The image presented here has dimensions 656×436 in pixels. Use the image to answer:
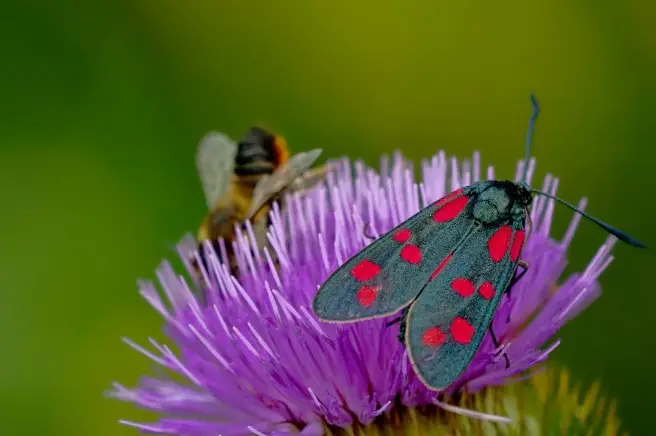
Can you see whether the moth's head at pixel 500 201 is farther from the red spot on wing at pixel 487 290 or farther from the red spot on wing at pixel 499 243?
the red spot on wing at pixel 487 290

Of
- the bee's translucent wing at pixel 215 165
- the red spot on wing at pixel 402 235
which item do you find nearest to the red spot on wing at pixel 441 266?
the red spot on wing at pixel 402 235

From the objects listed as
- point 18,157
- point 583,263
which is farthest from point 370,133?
point 18,157

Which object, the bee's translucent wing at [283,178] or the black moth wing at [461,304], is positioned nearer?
the black moth wing at [461,304]

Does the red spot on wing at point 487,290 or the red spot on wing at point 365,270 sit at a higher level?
the red spot on wing at point 365,270

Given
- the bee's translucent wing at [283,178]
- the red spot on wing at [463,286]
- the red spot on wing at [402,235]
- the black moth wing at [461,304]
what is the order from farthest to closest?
the bee's translucent wing at [283,178]
the red spot on wing at [402,235]
the red spot on wing at [463,286]
the black moth wing at [461,304]

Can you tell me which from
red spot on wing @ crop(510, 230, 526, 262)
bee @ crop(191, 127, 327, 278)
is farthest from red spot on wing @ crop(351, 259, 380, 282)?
bee @ crop(191, 127, 327, 278)

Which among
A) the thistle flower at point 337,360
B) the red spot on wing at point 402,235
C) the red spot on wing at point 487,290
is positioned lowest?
the thistle flower at point 337,360

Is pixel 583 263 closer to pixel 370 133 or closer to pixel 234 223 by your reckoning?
pixel 370 133

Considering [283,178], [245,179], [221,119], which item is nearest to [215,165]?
[245,179]
